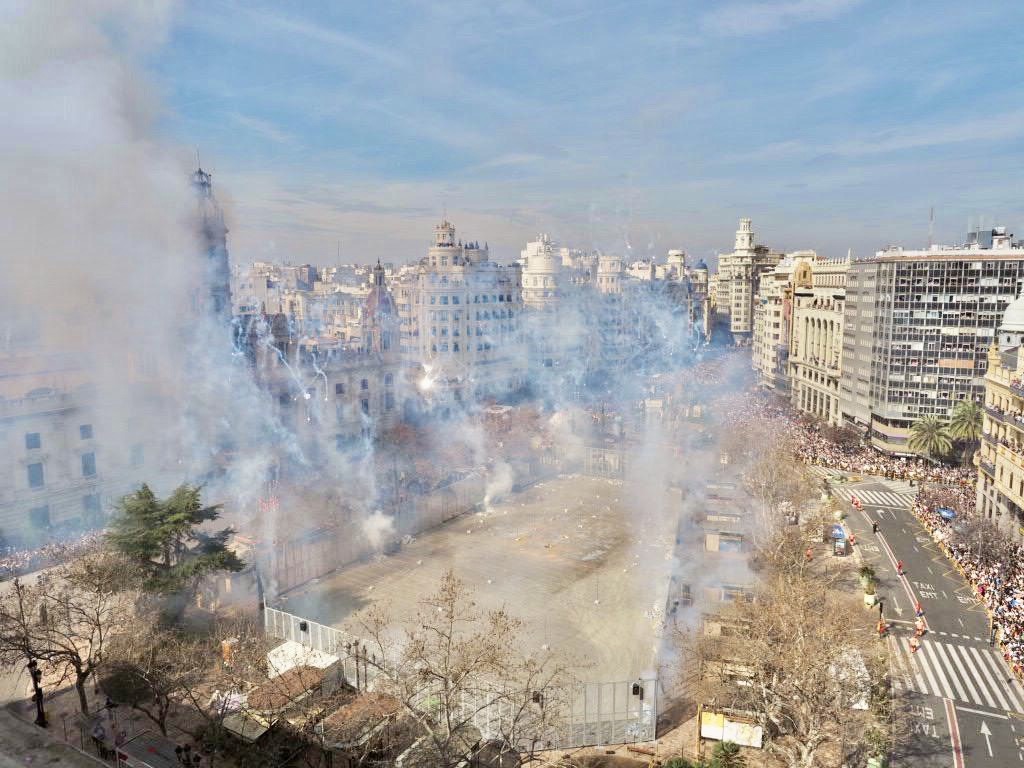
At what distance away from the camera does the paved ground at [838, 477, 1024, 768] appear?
61.8ft

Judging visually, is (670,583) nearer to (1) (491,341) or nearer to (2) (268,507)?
(2) (268,507)

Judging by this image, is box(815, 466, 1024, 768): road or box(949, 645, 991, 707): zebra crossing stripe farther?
box(949, 645, 991, 707): zebra crossing stripe

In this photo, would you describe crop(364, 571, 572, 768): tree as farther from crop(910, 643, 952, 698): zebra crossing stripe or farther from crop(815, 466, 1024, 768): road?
crop(910, 643, 952, 698): zebra crossing stripe

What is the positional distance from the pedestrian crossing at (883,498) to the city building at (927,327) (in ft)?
28.2

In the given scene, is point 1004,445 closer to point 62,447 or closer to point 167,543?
point 167,543

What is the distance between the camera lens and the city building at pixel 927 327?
47.1 m

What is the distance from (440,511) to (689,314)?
9777 cm

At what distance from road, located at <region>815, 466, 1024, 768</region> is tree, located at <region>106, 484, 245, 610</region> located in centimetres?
2027

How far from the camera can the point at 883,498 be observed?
4206cm

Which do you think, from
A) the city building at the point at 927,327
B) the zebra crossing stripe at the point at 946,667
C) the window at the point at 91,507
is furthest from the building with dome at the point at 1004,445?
the window at the point at 91,507

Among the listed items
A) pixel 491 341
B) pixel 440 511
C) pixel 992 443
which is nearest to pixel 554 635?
pixel 440 511

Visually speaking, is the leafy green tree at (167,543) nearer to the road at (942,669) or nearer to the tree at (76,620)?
the tree at (76,620)

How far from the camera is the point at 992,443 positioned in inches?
1419

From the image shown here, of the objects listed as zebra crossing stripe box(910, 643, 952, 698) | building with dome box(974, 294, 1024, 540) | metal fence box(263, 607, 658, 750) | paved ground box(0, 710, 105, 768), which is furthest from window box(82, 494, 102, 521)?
building with dome box(974, 294, 1024, 540)
